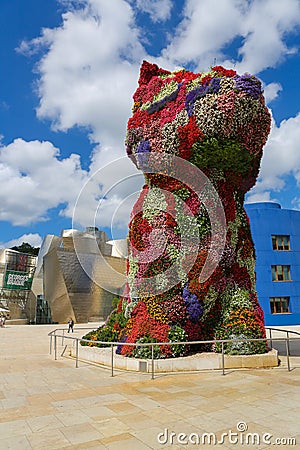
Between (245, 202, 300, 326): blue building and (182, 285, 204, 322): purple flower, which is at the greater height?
(245, 202, 300, 326): blue building

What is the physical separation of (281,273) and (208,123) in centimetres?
2505

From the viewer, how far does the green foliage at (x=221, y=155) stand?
1131 cm

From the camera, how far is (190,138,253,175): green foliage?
1131 cm

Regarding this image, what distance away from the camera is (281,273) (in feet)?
108

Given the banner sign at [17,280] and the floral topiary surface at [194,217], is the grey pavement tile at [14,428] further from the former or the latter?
the banner sign at [17,280]

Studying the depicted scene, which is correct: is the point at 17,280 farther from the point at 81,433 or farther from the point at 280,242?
the point at 81,433

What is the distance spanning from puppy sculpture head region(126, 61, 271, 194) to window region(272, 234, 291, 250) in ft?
71.9

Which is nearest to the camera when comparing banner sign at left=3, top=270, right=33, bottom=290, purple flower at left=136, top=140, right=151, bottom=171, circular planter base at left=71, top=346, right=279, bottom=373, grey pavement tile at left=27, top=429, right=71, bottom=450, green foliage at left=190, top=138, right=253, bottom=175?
grey pavement tile at left=27, top=429, right=71, bottom=450

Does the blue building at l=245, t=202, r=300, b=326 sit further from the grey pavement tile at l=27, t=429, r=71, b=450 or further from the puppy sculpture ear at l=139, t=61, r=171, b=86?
the grey pavement tile at l=27, t=429, r=71, b=450

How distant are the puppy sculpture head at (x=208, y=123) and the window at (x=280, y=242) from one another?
21.9 meters

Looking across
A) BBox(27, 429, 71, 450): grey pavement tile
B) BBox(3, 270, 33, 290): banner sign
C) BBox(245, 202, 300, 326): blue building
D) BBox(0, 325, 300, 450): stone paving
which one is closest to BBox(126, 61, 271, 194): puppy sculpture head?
BBox(0, 325, 300, 450): stone paving

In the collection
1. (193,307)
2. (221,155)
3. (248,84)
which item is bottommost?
(193,307)

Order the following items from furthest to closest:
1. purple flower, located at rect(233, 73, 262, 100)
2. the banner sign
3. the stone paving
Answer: the banner sign
purple flower, located at rect(233, 73, 262, 100)
the stone paving

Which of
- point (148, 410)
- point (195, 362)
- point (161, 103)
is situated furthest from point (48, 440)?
point (161, 103)
